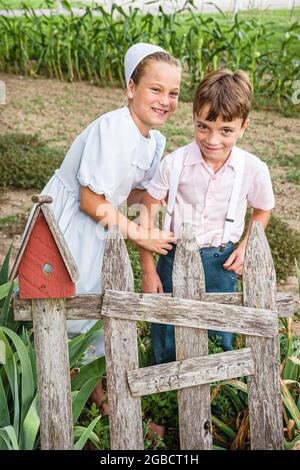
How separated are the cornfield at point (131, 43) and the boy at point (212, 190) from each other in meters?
4.95

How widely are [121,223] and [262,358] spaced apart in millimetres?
705

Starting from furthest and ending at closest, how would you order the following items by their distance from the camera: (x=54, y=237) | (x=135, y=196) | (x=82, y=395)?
1. (x=135, y=196)
2. (x=82, y=395)
3. (x=54, y=237)

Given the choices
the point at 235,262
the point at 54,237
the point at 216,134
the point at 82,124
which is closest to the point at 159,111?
the point at 216,134

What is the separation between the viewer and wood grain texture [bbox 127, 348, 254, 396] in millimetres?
2332

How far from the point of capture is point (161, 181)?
108 inches

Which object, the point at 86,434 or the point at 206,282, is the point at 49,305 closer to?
the point at 86,434

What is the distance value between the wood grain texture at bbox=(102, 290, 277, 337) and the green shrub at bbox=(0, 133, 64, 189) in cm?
342

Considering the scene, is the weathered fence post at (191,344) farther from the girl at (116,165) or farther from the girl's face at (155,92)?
the girl's face at (155,92)

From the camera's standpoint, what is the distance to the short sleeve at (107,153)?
2.78 meters

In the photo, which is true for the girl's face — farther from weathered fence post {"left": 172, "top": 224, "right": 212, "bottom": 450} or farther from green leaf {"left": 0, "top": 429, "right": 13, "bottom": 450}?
green leaf {"left": 0, "top": 429, "right": 13, "bottom": 450}

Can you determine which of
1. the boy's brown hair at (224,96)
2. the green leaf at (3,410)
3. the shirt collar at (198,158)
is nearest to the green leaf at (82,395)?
the green leaf at (3,410)

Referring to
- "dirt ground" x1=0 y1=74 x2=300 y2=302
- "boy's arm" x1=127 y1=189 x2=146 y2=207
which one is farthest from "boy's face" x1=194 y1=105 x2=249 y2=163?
"dirt ground" x1=0 y1=74 x2=300 y2=302

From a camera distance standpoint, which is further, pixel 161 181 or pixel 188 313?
pixel 161 181
